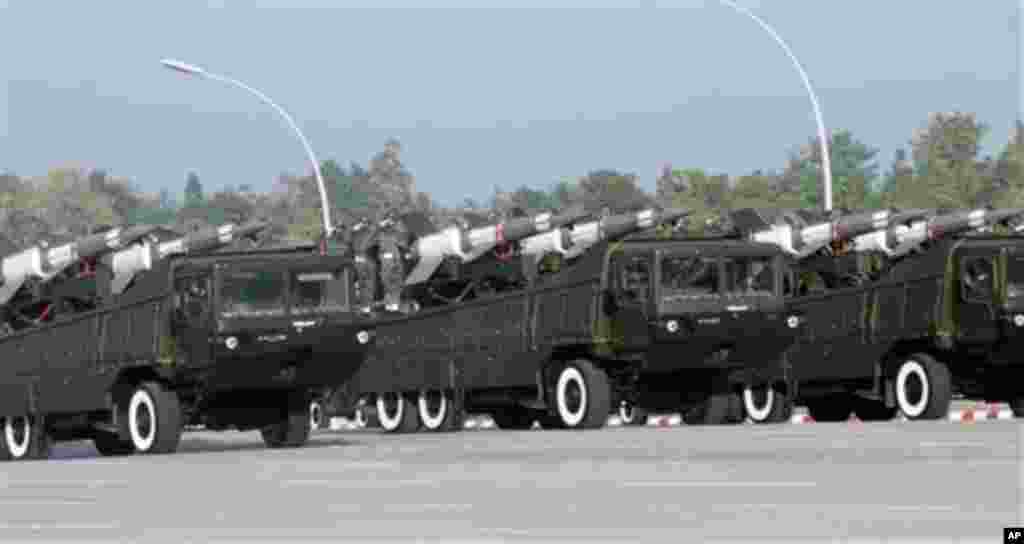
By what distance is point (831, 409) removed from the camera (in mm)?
42844

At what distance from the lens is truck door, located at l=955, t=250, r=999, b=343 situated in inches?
1547

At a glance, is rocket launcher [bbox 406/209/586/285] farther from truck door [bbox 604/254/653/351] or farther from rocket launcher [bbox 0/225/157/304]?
rocket launcher [bbox 0/225/157/304]

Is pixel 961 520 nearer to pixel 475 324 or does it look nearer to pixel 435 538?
pixel 435 538

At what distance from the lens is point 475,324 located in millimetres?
41812

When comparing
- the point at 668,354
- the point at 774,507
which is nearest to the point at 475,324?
the point at 668,354

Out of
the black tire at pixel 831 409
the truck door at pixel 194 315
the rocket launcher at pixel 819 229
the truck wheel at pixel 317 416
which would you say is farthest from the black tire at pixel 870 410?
the truck door at pixel 194 315

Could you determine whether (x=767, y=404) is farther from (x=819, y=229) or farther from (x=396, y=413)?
(x=396, y=413)

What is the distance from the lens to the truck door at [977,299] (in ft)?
129

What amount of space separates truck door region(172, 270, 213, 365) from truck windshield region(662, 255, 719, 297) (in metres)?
6.69

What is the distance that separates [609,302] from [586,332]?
52cm

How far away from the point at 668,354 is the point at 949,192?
10851 centimetres

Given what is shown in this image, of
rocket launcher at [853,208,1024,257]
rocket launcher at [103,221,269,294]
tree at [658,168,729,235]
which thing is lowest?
rocket launcher at [103,221,269,294]

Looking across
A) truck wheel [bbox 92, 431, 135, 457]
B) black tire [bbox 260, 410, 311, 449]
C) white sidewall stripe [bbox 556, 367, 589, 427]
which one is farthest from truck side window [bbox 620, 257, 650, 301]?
truck wheel [bbox 92, 431, 135, 457]

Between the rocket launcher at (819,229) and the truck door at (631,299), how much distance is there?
3.36 m
